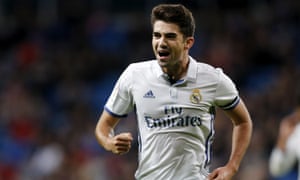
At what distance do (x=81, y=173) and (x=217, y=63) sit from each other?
2649mm

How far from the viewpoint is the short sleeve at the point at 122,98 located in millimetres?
6746

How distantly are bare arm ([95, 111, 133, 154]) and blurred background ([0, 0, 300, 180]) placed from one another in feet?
16.8

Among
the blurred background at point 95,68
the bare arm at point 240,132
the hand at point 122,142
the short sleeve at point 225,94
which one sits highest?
the short sleeve at point 225,94

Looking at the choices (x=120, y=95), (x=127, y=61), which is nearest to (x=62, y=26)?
(x=127, y=61)

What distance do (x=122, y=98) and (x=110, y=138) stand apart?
1.10ft

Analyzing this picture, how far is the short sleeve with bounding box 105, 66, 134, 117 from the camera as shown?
6.75 meters

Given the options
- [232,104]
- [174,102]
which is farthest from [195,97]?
[232,104]

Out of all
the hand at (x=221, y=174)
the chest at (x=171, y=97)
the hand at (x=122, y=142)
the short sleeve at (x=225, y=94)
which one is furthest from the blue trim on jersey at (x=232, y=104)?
the hand at (x=122, y=142)

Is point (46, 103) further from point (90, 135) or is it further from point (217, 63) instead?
point (217, 63)

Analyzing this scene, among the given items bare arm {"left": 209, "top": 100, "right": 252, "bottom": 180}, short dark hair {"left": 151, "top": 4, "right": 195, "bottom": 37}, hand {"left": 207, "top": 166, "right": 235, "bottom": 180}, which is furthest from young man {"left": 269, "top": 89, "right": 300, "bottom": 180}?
short dark hair {"left": 151, "top": 4, "right": 195, "bottom": 37}

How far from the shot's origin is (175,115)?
6.59 meters

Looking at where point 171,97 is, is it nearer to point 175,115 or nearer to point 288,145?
point 175,115

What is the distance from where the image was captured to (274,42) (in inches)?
577

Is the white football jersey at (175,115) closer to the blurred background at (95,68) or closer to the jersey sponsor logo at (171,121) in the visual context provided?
the jersey sponsor logo at (171,121)
